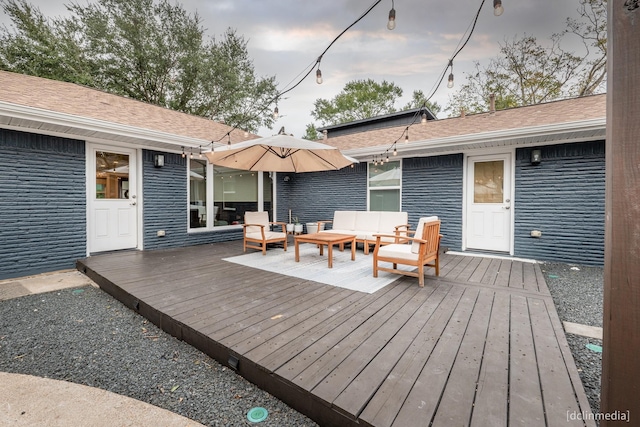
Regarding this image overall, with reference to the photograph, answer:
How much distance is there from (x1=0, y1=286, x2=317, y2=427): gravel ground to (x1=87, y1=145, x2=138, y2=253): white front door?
2351 mm

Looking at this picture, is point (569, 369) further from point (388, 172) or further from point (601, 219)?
point (388, 172)

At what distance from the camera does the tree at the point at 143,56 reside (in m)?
10.8

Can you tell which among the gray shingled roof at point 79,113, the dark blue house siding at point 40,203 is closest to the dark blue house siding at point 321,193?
the gray shingled roof at point 79,113

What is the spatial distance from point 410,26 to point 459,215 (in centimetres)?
394

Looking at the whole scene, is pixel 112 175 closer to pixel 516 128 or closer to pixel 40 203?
pixel 40 203

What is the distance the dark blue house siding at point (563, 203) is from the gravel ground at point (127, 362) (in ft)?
19.6

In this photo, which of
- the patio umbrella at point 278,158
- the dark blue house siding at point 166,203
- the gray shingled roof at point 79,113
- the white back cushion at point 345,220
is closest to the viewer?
the gray shingled roof at point 79,113

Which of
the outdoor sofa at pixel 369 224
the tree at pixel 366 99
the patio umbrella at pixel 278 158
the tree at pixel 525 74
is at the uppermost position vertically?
the tree at pixel 366 99

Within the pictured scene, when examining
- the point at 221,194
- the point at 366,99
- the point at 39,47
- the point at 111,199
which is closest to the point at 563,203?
the point at 221,194

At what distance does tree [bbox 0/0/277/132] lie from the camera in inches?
427

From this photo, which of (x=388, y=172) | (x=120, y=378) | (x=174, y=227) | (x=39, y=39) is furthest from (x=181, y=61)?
(x=120, y=378)

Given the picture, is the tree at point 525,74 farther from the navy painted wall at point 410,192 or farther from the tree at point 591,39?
the navy painted wall at point 410,192

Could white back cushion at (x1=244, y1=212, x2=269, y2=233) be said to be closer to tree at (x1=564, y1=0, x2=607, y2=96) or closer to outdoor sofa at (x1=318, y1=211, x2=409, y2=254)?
outdoor sofa at (x1=318, y1=211, x2=409, y2=254)

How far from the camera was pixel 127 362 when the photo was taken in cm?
213
